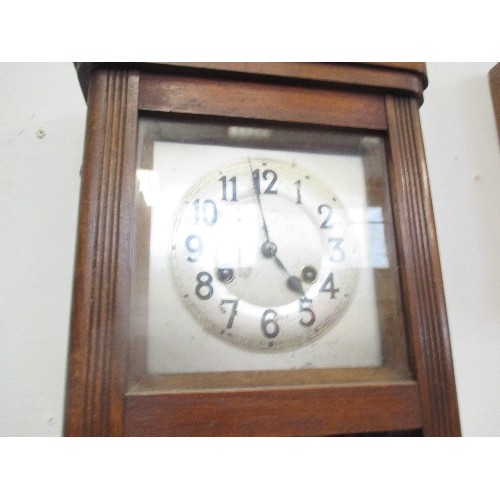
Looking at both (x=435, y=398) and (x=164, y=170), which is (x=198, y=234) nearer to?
(x=164, y=170)

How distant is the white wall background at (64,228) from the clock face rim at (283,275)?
0.88ft

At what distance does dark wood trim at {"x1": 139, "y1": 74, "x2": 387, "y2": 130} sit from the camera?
0.56 meters

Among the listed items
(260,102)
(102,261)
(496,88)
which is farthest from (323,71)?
(496,88)

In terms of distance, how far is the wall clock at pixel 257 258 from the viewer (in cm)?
49

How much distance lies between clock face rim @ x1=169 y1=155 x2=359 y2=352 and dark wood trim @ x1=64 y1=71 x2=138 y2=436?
82 mm

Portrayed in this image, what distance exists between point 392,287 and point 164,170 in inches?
13.1

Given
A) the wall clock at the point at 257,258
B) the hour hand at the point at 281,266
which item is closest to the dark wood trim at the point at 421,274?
the wall clock at the point at 257,258

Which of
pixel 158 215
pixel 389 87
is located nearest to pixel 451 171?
pixel 389 87

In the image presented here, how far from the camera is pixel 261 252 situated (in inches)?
22.8

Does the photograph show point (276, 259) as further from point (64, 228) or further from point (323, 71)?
point (64, 228)

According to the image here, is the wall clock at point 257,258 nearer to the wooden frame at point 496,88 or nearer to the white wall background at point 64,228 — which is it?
the white wall background at point 64,228

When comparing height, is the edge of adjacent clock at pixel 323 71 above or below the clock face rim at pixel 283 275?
above

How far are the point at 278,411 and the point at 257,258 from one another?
190mm

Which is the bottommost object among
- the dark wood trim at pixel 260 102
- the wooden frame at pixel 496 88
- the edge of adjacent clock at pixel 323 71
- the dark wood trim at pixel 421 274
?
the dark wood trim at pixel 421 274
